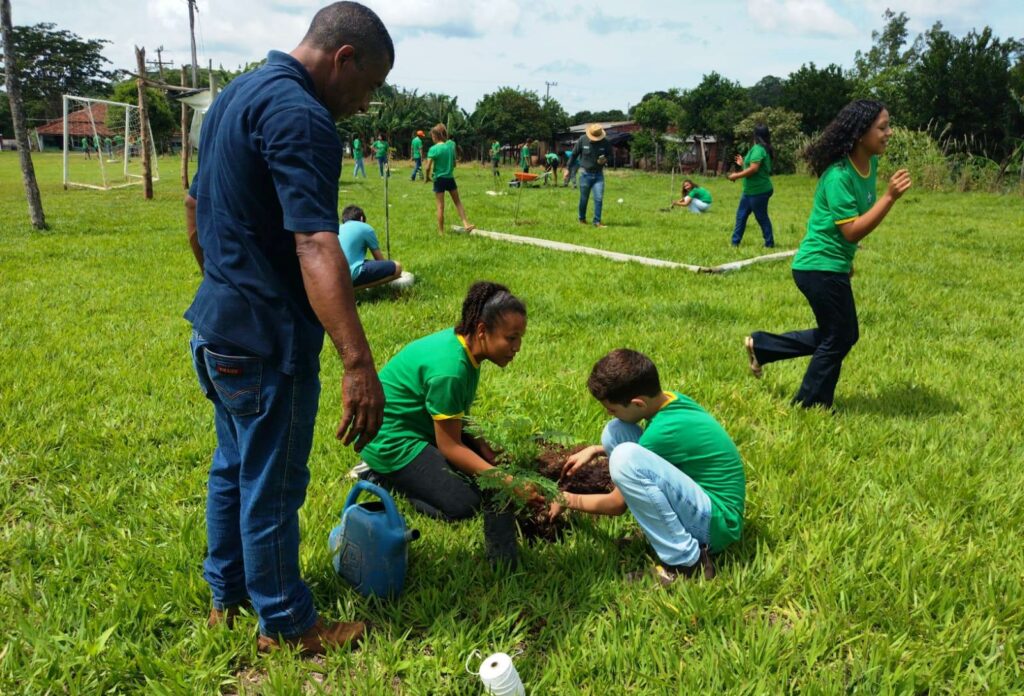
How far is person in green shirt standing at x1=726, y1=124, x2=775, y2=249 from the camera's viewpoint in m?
10.5

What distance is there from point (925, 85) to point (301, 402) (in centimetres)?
3105

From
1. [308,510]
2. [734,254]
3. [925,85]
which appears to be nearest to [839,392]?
[308,510]

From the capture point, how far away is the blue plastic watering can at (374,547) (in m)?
2.54

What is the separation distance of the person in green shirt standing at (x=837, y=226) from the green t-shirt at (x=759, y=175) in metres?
6.66

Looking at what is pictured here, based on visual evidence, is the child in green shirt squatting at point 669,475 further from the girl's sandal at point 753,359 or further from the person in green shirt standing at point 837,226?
the girl's sandal at point 753,359

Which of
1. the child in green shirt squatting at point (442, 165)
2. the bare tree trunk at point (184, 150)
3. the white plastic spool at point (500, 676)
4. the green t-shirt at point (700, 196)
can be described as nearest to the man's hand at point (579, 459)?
the white plastic spool at point (500, 676)

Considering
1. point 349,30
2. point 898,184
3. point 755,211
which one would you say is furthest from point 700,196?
point 349,30

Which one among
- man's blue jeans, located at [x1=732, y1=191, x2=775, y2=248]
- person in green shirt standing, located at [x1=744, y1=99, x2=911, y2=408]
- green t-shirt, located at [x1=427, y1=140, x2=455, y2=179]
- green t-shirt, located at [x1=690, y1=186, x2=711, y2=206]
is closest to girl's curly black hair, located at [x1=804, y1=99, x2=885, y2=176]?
person in green shirt standing, located at [x1=744, y1=99, x2=911, y2=408]

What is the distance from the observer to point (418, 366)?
10.2ft

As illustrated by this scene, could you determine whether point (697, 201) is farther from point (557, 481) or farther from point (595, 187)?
point (557, 481)

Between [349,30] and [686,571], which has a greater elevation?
[349,30]

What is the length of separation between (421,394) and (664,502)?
Result: 47.7 inches

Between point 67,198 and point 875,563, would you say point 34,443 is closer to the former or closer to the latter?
point 875,563

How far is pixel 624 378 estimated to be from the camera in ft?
9.20
